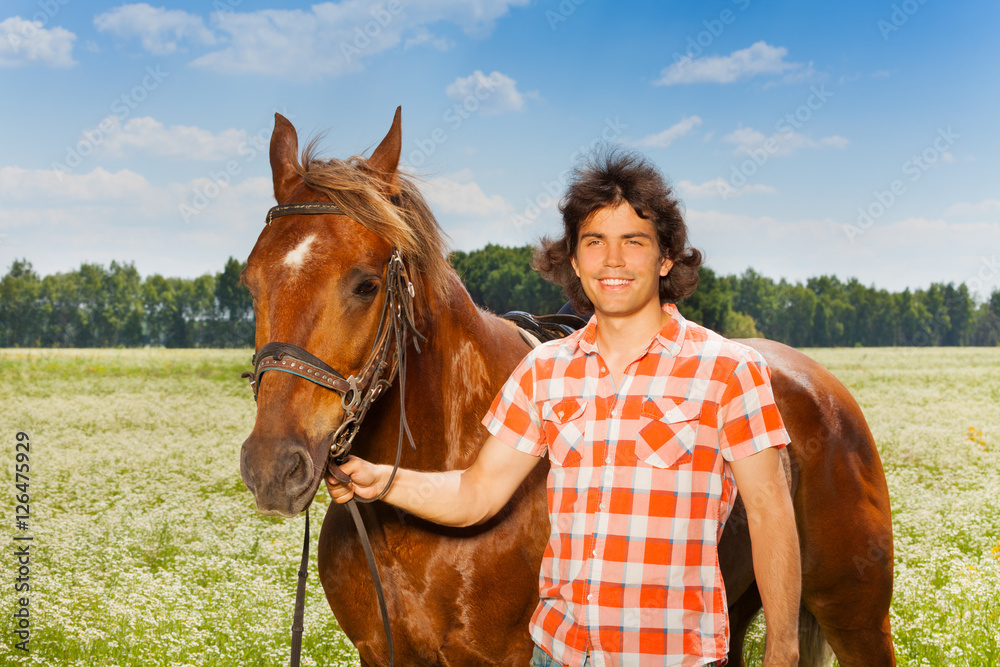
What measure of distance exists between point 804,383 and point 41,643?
628 centimetres

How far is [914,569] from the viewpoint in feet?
21.9

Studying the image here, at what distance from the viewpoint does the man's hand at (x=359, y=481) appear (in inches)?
86.0

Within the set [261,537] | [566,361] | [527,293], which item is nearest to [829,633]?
[566,361]

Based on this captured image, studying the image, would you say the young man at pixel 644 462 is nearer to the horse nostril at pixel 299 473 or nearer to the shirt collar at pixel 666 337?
the shirt collar at pixel 666 337

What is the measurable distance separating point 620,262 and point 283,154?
1.67m

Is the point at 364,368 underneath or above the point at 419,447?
above

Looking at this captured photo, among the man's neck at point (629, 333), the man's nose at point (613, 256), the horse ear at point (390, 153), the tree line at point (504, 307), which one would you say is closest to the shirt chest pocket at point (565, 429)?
the man's neck at point (629, 333)

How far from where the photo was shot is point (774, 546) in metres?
1.85

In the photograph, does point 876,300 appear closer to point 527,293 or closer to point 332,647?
point 527,293

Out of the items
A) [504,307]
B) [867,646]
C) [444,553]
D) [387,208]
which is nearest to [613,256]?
[387,208]

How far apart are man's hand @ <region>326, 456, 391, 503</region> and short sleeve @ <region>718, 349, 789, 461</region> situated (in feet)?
3.80

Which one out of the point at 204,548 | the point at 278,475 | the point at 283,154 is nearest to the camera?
the point at 278,475

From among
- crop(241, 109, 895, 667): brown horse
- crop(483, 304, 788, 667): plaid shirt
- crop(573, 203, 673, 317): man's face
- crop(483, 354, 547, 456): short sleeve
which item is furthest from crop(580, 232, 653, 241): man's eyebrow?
crop(241, 109, 895, 667): brown horse

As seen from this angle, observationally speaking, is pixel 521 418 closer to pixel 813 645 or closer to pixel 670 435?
pixel 670 435
